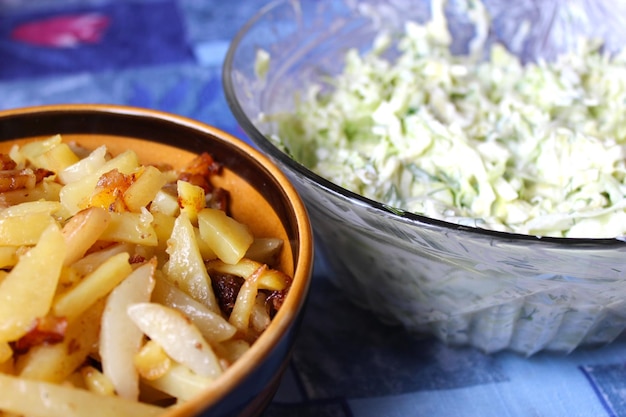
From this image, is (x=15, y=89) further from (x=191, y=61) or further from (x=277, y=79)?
(x=277, y=79)

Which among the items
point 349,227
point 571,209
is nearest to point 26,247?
point 349,227

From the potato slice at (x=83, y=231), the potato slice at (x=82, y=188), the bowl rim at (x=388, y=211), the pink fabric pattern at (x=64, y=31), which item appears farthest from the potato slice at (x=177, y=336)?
the pink fabric pattern at (x=64, y=31)

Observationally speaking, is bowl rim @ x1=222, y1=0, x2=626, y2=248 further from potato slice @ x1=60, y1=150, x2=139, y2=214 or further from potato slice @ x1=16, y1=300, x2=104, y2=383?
potato slice @ x1=16, y1=300, x2=104, y2=383

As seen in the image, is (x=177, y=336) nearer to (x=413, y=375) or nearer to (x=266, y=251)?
(x=266, y=251)

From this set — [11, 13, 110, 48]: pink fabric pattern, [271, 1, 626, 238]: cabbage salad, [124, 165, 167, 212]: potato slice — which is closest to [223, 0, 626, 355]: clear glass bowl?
[271, 1, 626, 238]: cabbage salad

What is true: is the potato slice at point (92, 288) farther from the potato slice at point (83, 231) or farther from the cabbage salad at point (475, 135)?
the cabbage salad at point (475, 135)

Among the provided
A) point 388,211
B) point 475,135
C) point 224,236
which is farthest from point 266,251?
point 475,135
